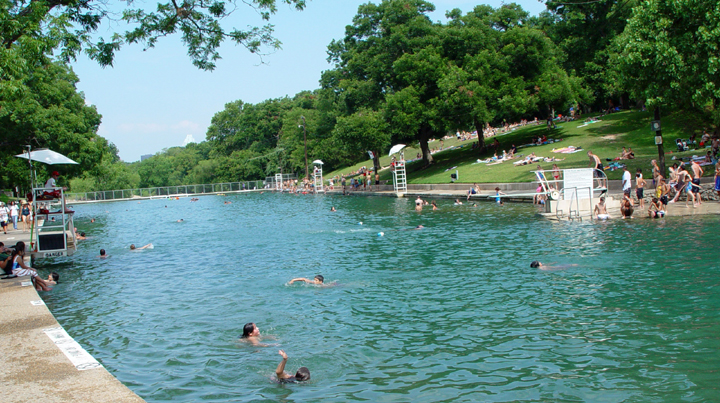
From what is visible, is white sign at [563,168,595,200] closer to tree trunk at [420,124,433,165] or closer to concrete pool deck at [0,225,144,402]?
concrete pool deck at [0,225,144,402]

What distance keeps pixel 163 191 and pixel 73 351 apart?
3503 inches

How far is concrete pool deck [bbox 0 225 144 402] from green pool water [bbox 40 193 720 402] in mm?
1255

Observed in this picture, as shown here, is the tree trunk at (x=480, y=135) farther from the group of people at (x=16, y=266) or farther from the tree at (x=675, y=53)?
the group of people at (x=16, y=266)

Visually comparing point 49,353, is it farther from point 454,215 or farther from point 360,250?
point 454,215

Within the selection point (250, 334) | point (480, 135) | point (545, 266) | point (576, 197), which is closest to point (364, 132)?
point (480, 135)

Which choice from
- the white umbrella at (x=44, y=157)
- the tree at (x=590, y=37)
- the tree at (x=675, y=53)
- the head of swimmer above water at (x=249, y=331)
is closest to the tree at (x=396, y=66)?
the tree at (x=590, y=37)

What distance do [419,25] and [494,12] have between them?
26.2ft

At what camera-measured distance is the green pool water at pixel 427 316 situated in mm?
7496

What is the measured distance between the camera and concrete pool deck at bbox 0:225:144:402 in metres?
5.66

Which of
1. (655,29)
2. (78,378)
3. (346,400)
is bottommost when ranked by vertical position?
(346,400)

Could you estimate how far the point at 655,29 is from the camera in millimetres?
23609

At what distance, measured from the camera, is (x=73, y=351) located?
720 cm

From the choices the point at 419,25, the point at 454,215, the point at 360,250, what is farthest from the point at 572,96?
the point at 360,250

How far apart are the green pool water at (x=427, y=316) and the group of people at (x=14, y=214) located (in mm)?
11107
